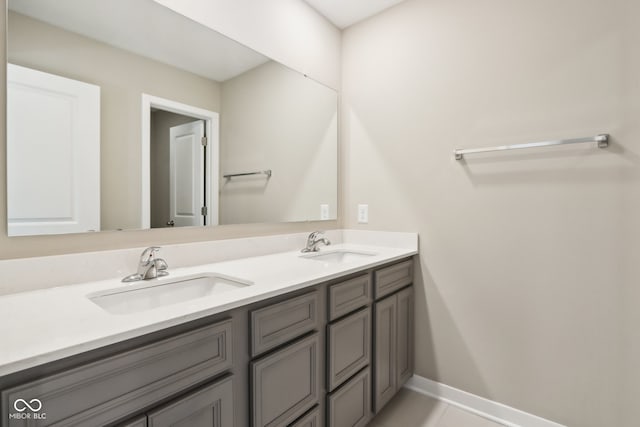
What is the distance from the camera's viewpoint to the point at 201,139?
150cm

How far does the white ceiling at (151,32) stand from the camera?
109 cm

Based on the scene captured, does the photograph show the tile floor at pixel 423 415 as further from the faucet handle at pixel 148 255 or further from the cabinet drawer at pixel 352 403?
the faucet handle at pixel 148 255

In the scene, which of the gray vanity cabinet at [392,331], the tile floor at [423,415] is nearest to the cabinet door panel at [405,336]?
the gray vanity cabinet at [392,331]

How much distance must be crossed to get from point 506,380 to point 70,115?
2.23 meters

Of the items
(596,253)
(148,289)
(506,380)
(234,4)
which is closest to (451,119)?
(596,253)

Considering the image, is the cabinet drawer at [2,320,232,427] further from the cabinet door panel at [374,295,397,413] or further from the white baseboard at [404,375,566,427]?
the white baseboard at [404,375,566,427]

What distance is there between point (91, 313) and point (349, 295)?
925 mm

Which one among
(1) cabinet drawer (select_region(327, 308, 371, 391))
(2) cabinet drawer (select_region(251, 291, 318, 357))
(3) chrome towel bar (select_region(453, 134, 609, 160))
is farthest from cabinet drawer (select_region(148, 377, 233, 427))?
(3) chrome towel bar (select_region(453, 134, 609, 160))

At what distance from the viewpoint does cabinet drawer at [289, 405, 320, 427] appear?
3.76 ft

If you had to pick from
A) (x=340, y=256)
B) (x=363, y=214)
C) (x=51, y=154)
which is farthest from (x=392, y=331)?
(x=51, y=154)

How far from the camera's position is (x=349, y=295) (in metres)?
1.40

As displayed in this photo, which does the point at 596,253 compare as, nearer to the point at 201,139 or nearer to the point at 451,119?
the point at 451,119

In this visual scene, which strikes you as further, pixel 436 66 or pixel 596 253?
pixel 436 66

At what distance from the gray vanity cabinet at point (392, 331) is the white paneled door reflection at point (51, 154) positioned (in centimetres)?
127
